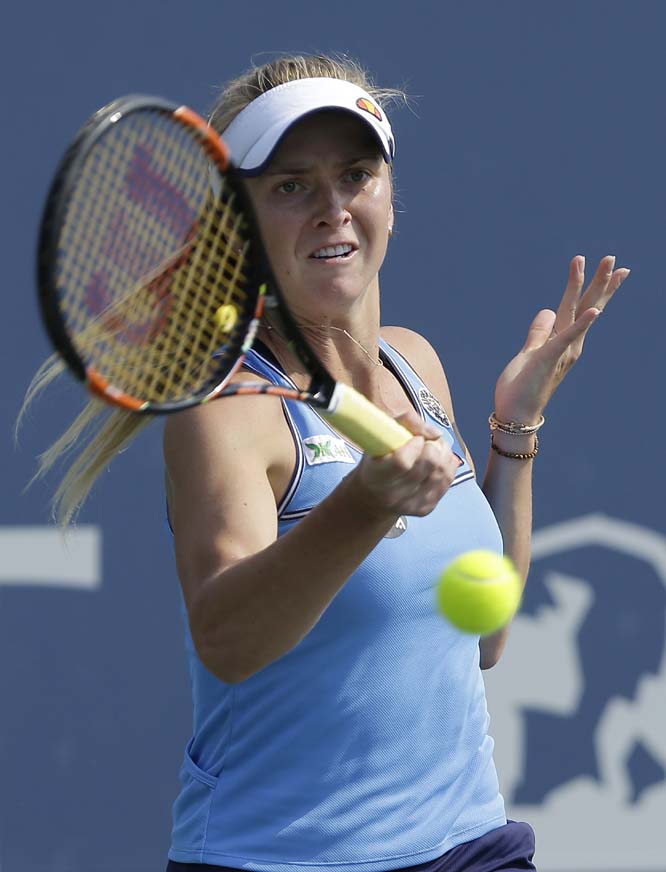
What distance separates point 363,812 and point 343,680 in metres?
0.17

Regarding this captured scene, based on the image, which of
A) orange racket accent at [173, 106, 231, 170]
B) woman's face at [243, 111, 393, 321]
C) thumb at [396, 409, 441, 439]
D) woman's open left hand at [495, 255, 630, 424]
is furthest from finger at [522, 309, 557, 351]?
orange racket accent at [173, 106, 231, 170]

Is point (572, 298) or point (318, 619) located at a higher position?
point (572, 298)

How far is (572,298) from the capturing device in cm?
232

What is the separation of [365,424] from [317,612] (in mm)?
219

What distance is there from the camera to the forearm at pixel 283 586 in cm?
152

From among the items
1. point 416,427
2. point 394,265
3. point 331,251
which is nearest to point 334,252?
point 331,251

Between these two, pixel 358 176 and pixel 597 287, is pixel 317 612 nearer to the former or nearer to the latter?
pixel 358 176

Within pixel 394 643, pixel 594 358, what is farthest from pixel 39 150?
pixel 394 643

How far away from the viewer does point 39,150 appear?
3121 millimetres

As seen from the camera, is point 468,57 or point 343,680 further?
point 468,57

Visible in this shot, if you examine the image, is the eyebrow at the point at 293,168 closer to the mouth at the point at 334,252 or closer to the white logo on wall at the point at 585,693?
the mouth at the point at 334,252

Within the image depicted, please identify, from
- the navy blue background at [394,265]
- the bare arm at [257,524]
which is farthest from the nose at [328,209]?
the navy blue background at [394,265]

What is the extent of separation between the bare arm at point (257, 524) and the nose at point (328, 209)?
0.27 m

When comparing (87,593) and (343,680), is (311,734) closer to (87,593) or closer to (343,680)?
(343,680)
